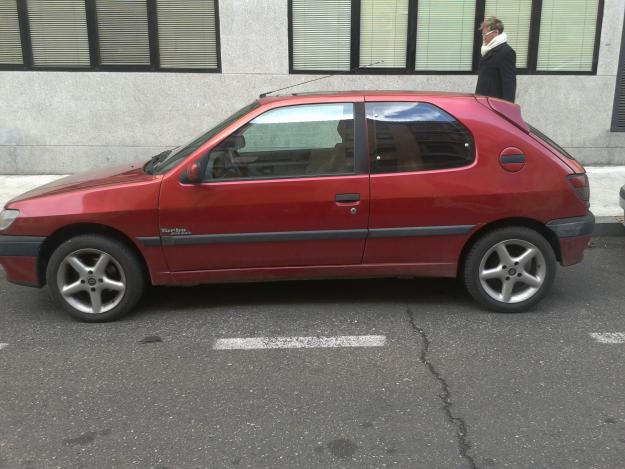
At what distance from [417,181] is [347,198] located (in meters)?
0.51

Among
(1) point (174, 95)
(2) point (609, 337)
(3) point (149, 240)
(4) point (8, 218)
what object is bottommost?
(2) point (609, 337)

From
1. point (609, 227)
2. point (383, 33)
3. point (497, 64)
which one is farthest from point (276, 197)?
point (383, 33)

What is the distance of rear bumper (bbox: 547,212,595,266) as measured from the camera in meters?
4.30

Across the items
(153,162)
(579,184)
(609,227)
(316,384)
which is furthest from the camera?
(609,227)

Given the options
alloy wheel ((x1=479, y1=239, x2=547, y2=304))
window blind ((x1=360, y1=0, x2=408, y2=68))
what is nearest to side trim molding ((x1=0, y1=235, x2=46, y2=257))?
alloy wheel ((x1=479, y1=239, x2=547, y2=304))

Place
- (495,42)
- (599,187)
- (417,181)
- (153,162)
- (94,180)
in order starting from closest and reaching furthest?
(417,181)
(94,180)
(153,162)
(495,42)
(599,187)

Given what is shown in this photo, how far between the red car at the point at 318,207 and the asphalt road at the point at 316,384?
0.34m

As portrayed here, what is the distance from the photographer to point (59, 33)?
895 cm

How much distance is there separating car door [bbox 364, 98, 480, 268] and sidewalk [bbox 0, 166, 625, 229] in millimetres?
3194

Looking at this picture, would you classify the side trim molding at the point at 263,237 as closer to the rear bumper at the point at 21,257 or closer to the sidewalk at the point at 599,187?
the rear bumper at the point at 21,257

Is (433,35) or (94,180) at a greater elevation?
(433,35)

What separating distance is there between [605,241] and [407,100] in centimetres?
343

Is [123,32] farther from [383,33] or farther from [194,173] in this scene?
[194,173]

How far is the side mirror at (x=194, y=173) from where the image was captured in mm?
4078
